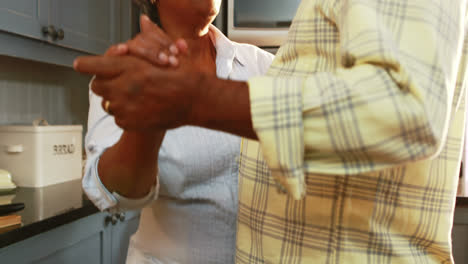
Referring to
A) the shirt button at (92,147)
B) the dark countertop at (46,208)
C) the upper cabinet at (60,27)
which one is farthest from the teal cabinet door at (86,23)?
the shirt button at (92,147)

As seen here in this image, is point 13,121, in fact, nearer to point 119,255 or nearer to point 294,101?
point 119,255

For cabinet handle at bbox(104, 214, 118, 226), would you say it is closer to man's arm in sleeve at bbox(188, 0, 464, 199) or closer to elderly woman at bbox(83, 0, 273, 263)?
elderly woman at bbox(83, 0, 273, 263)

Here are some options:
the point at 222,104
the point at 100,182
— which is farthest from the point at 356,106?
the point at 100,182

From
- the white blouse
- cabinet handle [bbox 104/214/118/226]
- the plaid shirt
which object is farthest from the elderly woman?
cabinet handle [bbox 104/214/118/226]

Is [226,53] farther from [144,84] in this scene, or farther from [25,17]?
[25,17]

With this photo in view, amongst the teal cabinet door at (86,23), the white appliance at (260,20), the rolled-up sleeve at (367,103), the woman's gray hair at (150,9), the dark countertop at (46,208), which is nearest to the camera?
the rolled-up sleeve at (367,103)

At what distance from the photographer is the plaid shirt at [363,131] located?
34 centimetres

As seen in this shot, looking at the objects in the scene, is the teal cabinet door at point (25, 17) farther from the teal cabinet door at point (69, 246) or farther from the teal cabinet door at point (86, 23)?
the teal cabinet door at point (69, 246)

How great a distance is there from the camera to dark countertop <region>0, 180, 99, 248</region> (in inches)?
39.4

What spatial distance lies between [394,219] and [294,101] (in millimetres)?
221

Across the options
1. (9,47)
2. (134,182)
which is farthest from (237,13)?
(134,182)

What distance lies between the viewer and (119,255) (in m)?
1.54

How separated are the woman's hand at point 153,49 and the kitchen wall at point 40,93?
1470 millimetres

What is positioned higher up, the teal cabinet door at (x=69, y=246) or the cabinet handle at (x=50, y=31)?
the cabinet handle at (x=50, y=31)
